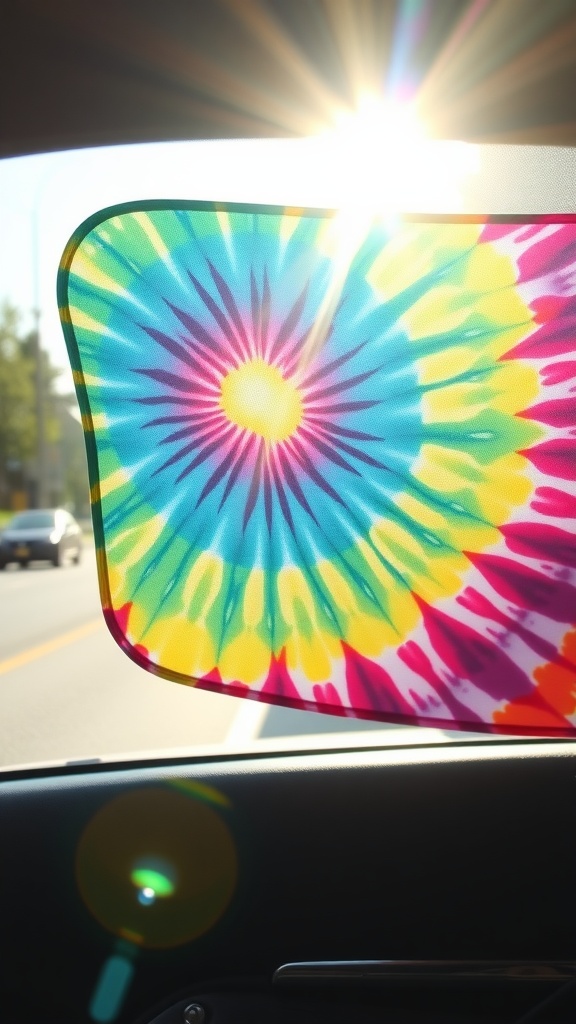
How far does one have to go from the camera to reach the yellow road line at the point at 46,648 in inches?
254

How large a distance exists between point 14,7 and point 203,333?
2.21ft

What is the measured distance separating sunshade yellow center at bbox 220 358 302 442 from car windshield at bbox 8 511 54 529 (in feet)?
66.7

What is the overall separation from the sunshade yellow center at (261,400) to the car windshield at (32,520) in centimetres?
2032

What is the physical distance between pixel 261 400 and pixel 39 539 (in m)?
20.0

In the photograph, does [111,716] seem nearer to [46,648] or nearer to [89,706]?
[89,706]

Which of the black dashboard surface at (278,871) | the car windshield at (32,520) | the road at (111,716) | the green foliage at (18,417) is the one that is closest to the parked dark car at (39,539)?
the car windshield at (32,520)

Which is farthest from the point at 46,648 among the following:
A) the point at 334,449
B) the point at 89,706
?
the point at 334,449

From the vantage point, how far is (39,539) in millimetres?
21000

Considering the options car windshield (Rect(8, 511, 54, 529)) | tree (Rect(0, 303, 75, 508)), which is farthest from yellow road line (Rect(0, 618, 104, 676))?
tree (Rect(0, 303, 75, 508))

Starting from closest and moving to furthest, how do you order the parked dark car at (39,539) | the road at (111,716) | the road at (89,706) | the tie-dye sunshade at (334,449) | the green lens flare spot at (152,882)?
1. the tie-dye sunshade at (334,449)
2. the green lens flare spot at (152,882)
3. the road at (111,716)
4. the road at (89,706)
5. the parked dark car at (39,539)

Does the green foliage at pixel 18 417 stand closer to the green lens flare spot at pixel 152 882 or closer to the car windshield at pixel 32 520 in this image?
the car windshield at pixel 32 520

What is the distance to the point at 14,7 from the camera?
1.78 metres

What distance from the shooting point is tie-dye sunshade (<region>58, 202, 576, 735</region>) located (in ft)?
5.70

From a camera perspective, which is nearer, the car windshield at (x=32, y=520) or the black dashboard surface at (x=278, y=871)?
the black dashboard surface at (x=278, y=871)
